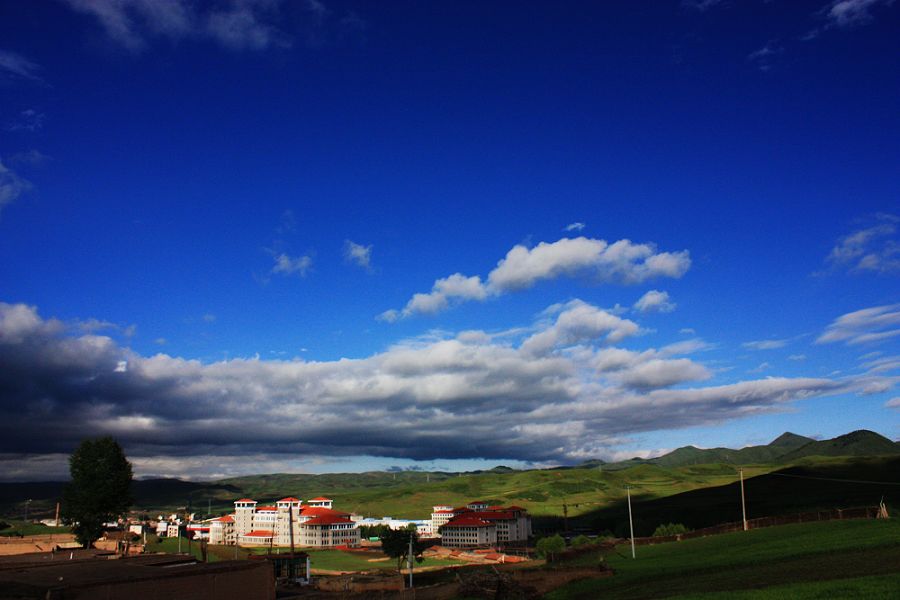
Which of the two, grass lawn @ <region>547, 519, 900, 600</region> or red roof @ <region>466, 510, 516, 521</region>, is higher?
grass lawn @ <region>547, 519, 900, 600</region>

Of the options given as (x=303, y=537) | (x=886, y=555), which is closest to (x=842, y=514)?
(x=886, y=555)

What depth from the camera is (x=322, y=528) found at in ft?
506

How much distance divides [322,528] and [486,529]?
41.1 meters

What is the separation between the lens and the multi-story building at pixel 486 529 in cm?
15038

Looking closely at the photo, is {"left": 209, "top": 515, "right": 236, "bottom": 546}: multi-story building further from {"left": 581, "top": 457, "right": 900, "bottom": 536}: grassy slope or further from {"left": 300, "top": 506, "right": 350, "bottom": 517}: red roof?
{"left": 581, "top": 457, "right": 900, "bottom": 536}: grassy slope

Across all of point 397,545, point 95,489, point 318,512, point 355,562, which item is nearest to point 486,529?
point 318,512

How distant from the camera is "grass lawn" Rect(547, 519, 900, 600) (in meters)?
34.0

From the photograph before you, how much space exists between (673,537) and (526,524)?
296 ft

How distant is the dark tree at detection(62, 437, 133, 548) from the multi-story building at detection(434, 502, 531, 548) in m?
88.8

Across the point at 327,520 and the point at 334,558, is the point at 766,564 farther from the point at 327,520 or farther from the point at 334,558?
the point at 327,520

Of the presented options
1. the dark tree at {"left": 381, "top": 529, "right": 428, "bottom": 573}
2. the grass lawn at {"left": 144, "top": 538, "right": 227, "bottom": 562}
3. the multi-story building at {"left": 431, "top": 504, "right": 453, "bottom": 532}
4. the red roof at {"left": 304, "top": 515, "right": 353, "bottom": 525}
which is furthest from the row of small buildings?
the dark tree at {"left": 381, "top": 529, "right": 428, "bottom": 573}

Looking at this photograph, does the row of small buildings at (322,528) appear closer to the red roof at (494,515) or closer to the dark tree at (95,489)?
the red roof at (494,515)

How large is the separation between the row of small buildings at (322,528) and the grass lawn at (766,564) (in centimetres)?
8900

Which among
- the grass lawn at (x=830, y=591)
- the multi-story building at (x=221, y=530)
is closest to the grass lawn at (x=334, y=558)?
the multi-story building at (x=221, y=530)
